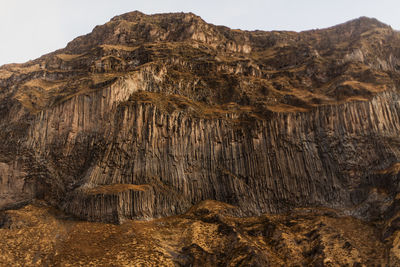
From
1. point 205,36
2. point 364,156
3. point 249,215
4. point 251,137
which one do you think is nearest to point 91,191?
point 249,215

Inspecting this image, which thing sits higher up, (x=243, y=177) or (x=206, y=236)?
(x=243, y=177)

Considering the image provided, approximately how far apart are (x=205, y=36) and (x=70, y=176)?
30.8 m

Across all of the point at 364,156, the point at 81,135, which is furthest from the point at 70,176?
the point at 364,156

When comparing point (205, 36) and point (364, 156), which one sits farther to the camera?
point (205, 36)

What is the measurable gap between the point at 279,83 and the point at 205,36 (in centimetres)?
1639

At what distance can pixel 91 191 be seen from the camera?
22.8 metres

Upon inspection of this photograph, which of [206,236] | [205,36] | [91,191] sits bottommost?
[206,236]

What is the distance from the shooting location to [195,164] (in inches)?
1059

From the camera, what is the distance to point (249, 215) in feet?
80.8

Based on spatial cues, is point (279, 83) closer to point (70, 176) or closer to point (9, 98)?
point (70, 176)

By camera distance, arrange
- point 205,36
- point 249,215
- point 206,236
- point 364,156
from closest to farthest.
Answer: point 206,236 → point 249,215 → point 364,156 → point 205,36

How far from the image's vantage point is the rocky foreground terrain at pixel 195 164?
63.3 feet

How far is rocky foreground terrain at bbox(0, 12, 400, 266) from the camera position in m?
19.3

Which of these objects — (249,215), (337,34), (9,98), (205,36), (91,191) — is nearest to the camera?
(91,191)
